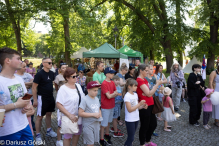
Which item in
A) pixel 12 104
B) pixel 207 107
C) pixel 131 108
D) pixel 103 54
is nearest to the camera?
pixel 12 104

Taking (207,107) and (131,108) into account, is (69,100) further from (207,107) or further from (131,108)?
(207,107)

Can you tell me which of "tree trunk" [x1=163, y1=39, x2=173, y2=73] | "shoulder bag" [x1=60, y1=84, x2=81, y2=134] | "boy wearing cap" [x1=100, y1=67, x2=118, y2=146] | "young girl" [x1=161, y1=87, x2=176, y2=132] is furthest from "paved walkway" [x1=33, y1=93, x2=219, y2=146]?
"tree trunk" [x1=163, y1=39, x2=173, y2=73]

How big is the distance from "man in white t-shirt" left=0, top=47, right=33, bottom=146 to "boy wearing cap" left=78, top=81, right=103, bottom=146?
0.87m

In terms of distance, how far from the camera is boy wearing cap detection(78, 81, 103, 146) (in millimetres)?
2774

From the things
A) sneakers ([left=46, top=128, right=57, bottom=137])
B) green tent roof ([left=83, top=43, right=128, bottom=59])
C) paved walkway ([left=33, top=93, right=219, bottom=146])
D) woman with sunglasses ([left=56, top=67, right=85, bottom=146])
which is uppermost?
green tent roof ([left=83, top=43, right=128, bottom=59])

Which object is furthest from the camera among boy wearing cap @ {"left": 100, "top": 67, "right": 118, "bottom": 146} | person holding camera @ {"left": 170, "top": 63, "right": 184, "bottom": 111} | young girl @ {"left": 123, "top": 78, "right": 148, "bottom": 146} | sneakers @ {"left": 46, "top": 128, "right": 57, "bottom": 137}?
person holding camera @ {"left": 170, "top": 63, "right": 184, "bottom": 111}

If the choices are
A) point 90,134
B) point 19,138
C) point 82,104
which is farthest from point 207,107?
point 19,138

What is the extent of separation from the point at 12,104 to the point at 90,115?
1.18 metres

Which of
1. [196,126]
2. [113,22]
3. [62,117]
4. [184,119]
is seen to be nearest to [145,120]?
[62,117]

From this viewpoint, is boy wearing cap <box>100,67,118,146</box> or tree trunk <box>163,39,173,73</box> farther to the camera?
tree trunk <box>163,39,173,73</box>

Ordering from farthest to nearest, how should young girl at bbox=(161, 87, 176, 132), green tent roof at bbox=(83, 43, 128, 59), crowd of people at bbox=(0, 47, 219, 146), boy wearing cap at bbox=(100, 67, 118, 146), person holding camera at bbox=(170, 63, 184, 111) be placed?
green tent roof at bbox=(83, 43, 128, 59)
person holding camera at bbox=(170, 63, 184, 111)
young girl at bbox=(161, 87, 176, 132)
boy wearing cap at bbox=(100, 67, 118, 146)
crowd of people at bbox=(0, 47, 219, 146)

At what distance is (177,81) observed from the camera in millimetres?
6625

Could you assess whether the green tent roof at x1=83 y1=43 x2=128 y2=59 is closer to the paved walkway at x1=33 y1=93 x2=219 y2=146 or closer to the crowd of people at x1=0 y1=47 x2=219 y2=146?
the crowd of people at x1=0 y1=47 x2=219 y2=146

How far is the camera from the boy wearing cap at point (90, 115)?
2774mm
